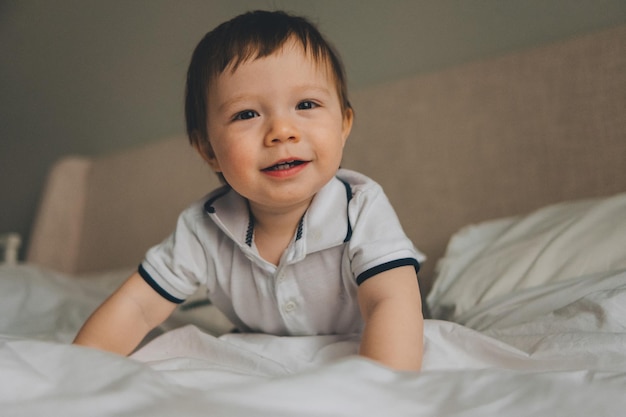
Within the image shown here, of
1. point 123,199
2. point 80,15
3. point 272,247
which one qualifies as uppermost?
point 80,15

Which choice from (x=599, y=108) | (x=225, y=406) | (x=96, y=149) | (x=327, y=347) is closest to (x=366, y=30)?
(x=599, y=108)

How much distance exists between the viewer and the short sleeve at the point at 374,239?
775 millimetres

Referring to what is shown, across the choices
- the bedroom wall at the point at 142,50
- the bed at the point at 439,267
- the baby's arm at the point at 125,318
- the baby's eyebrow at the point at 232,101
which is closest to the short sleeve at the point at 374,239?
the bed at the point at 439,267

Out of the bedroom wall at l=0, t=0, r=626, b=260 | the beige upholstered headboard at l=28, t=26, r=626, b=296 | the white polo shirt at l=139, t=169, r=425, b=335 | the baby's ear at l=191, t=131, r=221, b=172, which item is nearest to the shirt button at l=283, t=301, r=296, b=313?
the white polo shirt at l=139, t=169, r=425, b=335

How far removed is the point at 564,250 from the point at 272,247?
51cm

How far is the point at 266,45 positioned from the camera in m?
0.81

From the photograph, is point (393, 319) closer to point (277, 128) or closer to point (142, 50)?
point (277, 128)

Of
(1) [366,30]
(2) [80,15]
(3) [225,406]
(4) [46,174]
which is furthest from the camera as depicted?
(4) [46,174]

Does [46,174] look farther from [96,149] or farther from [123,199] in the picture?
[123,199]

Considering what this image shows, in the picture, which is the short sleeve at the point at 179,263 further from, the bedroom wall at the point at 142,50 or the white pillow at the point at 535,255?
the bedroom wall at the point at 142,50

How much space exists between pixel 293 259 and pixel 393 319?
205 mm

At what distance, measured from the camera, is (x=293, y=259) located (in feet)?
2.79

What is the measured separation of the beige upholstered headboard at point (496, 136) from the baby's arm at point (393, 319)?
64 cm

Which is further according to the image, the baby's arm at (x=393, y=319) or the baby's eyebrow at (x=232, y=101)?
the baby's eyebrow at (x=232, y=101)
